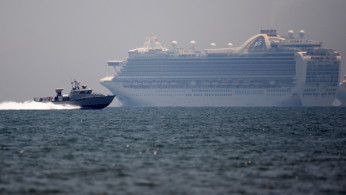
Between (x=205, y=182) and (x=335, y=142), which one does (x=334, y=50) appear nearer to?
(x=335, y=142)

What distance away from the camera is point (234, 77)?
622 feet

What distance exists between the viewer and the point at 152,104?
18988cm

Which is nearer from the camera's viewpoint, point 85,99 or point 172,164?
point 172,164

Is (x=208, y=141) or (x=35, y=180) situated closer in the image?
(x=35, y=180)

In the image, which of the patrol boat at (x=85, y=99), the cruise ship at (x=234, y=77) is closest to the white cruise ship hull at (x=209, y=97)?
the cruise ship at (x=234, y=77)

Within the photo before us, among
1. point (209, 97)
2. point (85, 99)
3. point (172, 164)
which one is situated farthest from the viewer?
point (209, 97)

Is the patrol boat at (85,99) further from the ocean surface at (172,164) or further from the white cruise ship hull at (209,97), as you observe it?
the white cruise ship hull at (209,97)

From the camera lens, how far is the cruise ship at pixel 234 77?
185 metres

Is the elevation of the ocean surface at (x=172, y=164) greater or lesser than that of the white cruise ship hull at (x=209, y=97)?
greater

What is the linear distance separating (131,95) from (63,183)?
164902 mm

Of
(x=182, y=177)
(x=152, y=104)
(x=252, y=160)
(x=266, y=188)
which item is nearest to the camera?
(x=266, y=188)

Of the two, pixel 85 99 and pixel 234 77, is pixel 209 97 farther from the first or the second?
pixel 85 99

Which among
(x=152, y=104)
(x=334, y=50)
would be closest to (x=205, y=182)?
(x=152, y=104)

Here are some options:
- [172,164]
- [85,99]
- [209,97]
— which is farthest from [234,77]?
[172,164]
